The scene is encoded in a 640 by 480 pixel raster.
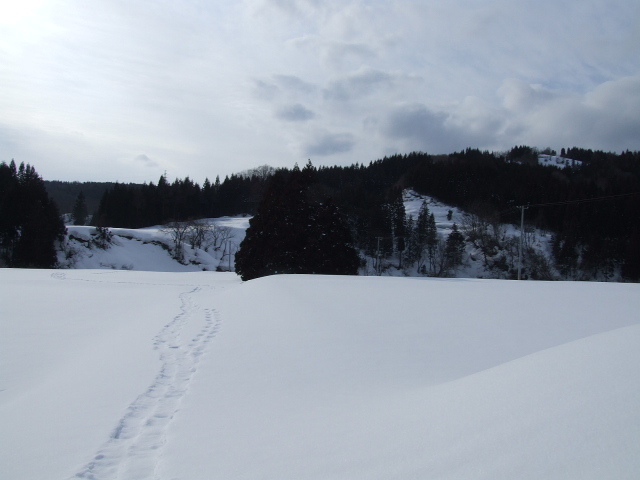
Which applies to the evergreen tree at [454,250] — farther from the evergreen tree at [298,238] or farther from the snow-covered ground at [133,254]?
the evergreen tree at [298,238]

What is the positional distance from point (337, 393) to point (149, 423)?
2308 millimetres

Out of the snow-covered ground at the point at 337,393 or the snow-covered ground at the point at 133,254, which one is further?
the snow-covered ground at the point at 133,254

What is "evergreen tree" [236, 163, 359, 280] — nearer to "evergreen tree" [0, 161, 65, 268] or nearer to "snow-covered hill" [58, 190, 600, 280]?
"snow-covered hill" [58, 190, 600, 280]

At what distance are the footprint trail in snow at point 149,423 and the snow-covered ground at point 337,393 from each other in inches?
0.8

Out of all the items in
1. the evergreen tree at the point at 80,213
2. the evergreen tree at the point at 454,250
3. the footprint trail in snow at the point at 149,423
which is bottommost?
the footprint trail in snow at the point at 149,423

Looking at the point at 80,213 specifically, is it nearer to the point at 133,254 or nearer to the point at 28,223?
the point at 133,254

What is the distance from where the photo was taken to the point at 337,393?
5.62m

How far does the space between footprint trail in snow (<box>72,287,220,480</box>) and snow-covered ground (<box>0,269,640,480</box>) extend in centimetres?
2

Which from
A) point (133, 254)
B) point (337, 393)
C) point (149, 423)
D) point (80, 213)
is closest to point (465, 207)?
point (133, 254)

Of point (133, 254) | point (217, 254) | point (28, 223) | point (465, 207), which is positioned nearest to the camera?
point (28, 223)

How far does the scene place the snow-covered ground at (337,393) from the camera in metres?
2.86

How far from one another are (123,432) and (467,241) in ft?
232

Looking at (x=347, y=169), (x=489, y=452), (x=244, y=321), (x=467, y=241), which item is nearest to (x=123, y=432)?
(x=489, y=452)

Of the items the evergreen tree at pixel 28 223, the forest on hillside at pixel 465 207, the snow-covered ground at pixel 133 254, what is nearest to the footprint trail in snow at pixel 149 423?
the forest on hillside at pixel 465 207
